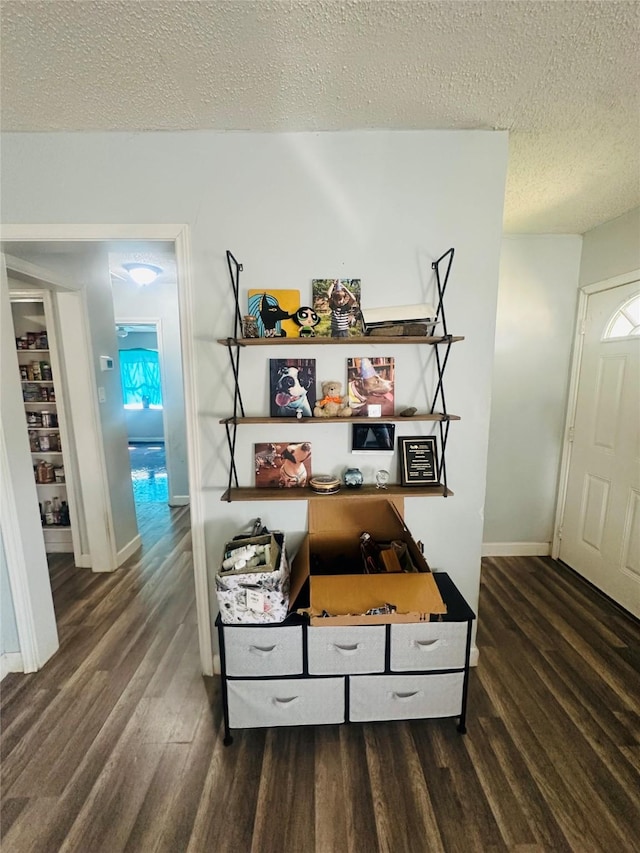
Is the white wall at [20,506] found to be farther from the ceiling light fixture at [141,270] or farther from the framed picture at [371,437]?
the framed picture at [371,437]

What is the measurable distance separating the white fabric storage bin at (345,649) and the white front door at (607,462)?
1905 millimetres

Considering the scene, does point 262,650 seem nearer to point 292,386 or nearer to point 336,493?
point 336,493

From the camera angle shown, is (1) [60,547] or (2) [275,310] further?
(1) [60,547]

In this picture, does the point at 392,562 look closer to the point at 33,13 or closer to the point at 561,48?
the point at 561,48

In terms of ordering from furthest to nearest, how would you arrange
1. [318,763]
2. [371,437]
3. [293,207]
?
[371,437], [293,207], [318,763]

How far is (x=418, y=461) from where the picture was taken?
155 centimetres

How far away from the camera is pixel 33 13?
937mm

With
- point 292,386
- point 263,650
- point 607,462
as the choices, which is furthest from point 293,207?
point 607,462

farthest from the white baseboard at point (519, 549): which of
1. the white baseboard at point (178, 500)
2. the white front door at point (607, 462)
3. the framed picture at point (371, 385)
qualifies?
the white baseboard at point (178, 500)

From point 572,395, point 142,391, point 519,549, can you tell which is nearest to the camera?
point 572,395

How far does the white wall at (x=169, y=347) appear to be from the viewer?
3.80 metres

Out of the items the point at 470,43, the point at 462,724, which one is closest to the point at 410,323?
the point at 470,43

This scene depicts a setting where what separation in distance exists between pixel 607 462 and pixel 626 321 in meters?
0.92

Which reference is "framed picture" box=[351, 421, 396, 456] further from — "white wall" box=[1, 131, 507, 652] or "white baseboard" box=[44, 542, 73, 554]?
"white baseboard" box=[44, 542, 73, 554]
